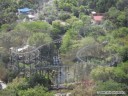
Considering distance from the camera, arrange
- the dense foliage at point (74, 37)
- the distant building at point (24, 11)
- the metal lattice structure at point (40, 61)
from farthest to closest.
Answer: the distant building at point (24, 11) < the metal lattice structure at point (40, 61) < the dense foliage at point (74, 37)

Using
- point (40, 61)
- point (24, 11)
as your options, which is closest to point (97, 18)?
point (24, 11)

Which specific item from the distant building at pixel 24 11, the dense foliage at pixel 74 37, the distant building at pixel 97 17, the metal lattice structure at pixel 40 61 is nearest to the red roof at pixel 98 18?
the distant building at pixel 97 17

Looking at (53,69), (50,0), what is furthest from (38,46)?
(50,0)

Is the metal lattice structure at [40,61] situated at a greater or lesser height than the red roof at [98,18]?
lesser

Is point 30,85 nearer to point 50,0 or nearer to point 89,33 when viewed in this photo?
point 89,33

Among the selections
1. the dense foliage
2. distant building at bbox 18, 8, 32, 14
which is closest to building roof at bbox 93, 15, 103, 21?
the dense foliage

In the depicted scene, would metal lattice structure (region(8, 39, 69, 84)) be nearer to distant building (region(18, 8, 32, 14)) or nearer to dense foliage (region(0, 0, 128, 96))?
dense foliage (region(0, 0, 128, 96))

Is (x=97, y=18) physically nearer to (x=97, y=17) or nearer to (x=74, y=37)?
(x=97, y=17)

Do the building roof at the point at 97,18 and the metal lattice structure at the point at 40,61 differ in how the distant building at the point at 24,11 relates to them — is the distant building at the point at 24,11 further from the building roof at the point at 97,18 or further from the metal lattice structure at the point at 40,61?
the metal lattice structure at the point at 40,61
